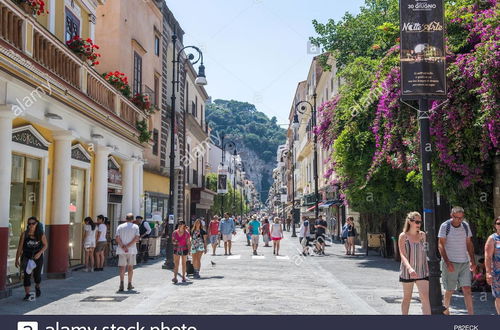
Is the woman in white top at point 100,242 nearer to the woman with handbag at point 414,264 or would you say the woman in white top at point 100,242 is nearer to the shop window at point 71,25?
the shop window at point 71,25

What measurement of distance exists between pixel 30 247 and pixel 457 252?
25.3 ft

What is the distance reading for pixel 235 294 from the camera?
1058 centimetres

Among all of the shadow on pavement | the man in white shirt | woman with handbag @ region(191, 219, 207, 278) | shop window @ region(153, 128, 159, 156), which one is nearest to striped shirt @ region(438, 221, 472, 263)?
the shadow on pavement

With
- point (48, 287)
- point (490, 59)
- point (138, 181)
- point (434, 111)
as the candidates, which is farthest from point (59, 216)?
point (490, 59)

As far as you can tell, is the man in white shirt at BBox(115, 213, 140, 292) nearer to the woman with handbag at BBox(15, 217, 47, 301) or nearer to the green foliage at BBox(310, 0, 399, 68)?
the woman with handbag at BBox(15, 217, 47, 301)

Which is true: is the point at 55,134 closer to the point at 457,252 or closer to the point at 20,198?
the point at 20,198

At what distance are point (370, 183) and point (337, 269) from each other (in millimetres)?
3746

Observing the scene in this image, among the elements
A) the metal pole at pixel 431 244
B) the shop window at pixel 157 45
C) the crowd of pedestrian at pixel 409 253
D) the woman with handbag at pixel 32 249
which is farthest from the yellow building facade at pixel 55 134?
the shop window at pixel 157 45

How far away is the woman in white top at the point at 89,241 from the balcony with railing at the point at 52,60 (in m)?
3.37

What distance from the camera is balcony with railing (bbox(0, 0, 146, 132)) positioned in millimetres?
10062

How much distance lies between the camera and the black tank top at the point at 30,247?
10.1m

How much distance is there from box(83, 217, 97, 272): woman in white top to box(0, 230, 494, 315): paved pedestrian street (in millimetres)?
513

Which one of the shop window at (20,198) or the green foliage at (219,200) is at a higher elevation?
the green foliage at (219,200)

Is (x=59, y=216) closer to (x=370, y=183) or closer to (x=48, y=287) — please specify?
(x=48, y=287)
